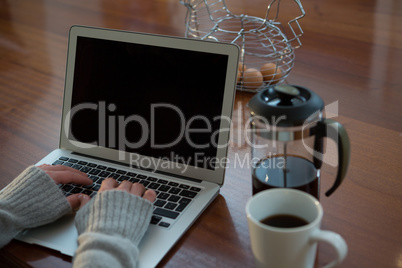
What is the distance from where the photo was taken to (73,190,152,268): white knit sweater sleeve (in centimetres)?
66

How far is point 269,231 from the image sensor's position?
23.1 inches

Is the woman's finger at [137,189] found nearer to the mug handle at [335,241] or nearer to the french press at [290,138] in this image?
the french press at [290,138]

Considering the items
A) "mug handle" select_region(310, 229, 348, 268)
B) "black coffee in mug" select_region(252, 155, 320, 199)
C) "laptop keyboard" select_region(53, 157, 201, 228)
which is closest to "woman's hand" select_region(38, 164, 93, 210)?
"laptop keyboard" select_region(53, 157, 201, 228)

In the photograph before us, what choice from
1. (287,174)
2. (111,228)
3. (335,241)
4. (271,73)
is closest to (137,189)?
(111,228)

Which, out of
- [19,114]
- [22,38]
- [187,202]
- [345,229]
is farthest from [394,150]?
[22,38]

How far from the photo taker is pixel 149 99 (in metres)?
0.91

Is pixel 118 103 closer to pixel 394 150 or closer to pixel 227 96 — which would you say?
pixel 227 96

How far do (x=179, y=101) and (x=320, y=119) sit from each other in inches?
11.6

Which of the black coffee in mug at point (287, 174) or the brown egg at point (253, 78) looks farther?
the brown egg at point (253, 78)

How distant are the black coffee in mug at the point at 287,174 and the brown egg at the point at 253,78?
1.32 feet

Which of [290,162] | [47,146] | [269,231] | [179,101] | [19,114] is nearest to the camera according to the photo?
[269,231]

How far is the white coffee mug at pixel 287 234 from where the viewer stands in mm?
581

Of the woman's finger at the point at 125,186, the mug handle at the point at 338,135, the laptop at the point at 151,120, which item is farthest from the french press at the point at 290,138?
the woman's finger at the point at 125,186

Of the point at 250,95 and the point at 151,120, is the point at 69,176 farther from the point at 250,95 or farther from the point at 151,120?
the point at 250,95
